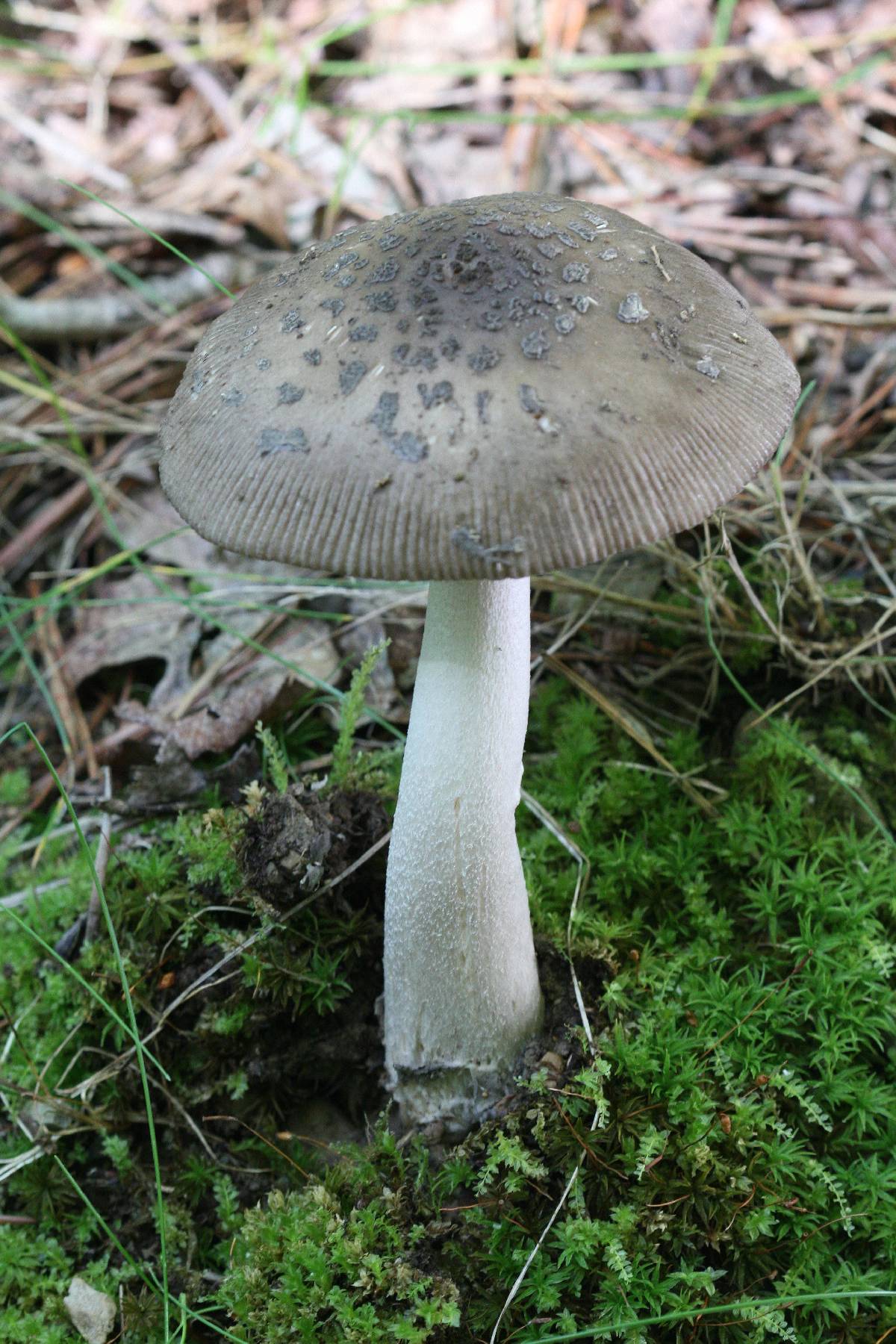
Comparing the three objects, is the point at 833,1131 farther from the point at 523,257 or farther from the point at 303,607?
the point at 303,607

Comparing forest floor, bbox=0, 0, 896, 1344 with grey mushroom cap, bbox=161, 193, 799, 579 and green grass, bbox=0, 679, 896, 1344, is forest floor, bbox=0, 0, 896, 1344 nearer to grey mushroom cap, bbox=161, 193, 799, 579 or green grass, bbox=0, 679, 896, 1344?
green grass, bbox=0, 679, 896, 1344

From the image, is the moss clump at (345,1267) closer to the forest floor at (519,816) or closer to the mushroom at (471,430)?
the forest floor at (519,816)

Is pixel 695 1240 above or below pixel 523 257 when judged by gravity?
below

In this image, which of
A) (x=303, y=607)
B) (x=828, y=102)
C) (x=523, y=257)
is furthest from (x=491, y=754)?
(x=828, y=102)

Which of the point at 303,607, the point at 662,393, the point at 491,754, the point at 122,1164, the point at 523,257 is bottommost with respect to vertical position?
the point at 122,1164

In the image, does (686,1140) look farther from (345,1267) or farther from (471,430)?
(471,430)

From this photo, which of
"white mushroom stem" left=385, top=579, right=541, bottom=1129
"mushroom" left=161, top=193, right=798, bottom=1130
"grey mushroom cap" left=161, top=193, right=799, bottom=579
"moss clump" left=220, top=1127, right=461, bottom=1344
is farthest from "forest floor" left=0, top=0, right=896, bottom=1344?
"grey mushroom cap" left=161, top=193, right=799, bottom=579

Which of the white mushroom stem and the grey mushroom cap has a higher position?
the grey mushroom cap
